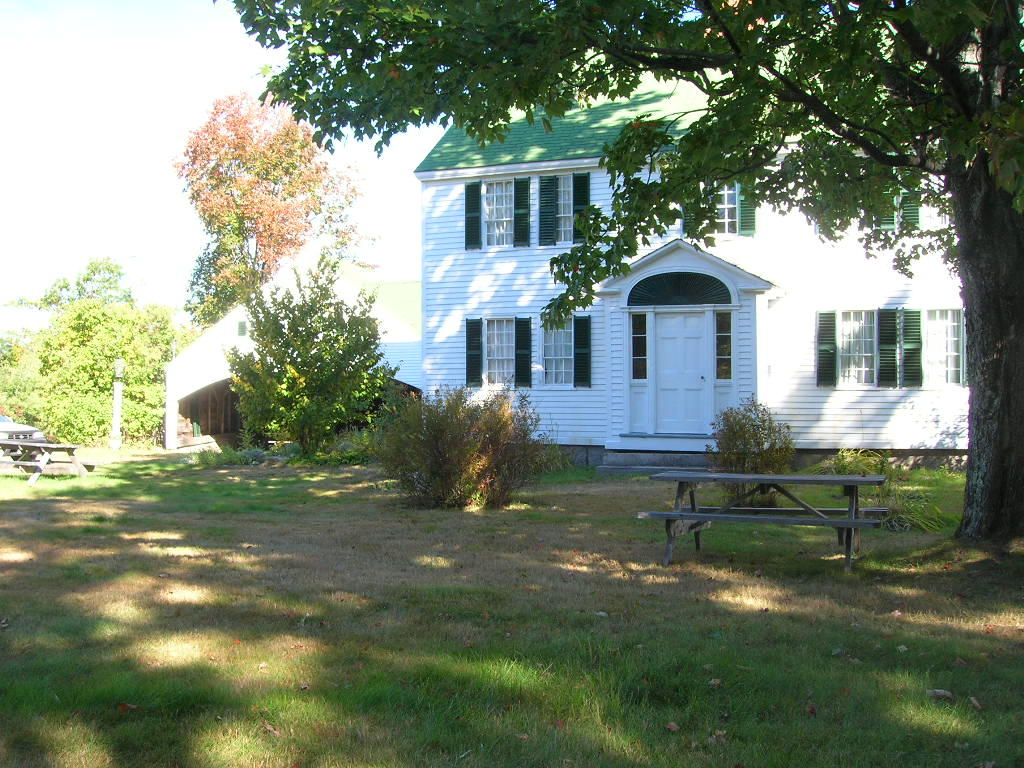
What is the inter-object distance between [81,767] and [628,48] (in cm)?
600

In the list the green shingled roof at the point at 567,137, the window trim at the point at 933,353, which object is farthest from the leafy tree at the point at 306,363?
the window trim at the point at 933,353

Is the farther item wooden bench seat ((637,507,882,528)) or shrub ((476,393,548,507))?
shrub ((476,393,548,507))

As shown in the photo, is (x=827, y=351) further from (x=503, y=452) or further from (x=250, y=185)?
(x=250, y=185)

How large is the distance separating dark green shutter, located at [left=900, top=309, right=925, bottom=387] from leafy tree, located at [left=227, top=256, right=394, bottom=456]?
10.1 metres

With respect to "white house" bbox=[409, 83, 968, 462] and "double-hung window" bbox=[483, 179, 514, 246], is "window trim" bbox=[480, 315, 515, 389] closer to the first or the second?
"white house" bbox=[409, 83, 968, 462]

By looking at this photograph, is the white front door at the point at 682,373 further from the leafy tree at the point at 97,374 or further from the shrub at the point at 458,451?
the leafy tree at the point at 97,374

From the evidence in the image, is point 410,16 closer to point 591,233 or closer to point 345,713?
point 591,233

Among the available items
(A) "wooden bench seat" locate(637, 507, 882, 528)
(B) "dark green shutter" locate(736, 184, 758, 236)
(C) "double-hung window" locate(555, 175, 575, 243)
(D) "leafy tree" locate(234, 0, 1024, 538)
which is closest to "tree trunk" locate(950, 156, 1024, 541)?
(D) "leafy tree" locate(234, 0, 1024, 538)

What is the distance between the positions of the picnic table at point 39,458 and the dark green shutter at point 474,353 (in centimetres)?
726

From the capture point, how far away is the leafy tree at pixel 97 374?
89.8 feet

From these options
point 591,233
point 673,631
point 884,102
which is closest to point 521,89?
point 591,233

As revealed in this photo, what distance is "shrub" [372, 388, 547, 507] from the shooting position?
11.6 m

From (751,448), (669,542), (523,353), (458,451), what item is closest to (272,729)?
(669,542)

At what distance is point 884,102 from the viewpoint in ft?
27.7
